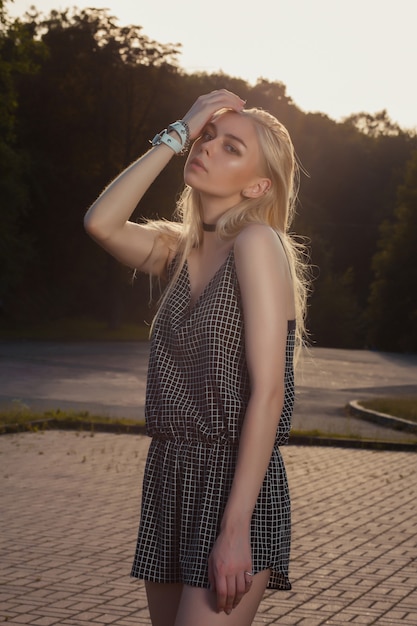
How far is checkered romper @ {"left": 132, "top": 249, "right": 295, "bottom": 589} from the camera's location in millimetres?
3139

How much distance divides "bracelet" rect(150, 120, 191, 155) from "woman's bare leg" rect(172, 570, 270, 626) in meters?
1.23

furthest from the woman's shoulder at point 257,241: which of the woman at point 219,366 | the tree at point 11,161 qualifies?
the tree at point 11,161

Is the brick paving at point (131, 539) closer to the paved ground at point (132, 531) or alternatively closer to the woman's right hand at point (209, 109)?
the paved ground at point (132, 531)

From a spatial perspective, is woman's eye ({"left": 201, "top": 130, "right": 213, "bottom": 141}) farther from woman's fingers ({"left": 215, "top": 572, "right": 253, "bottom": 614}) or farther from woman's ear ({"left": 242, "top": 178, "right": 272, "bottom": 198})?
woman's fingers ({"left": 215, "top": 572, "right": 253, "bottom": 614})

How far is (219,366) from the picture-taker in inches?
124

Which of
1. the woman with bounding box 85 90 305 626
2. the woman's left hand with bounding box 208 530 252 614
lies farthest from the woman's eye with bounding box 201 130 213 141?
the woman's left hand with bounding box 208 530 252 614

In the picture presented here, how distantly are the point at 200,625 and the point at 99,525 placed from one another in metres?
6.28

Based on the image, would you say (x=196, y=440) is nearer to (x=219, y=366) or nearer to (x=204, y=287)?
(x=219, y=366)

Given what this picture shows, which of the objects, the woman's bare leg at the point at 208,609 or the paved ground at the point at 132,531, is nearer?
the woman's bare leg at the point at 208,609

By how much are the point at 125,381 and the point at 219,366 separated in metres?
21.5

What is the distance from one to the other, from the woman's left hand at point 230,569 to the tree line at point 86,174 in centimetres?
3972

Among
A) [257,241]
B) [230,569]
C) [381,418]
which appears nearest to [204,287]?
[257,241]

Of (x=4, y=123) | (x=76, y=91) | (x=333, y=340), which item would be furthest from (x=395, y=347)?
(x=4, y=123)

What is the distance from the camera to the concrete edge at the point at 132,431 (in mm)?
15367
